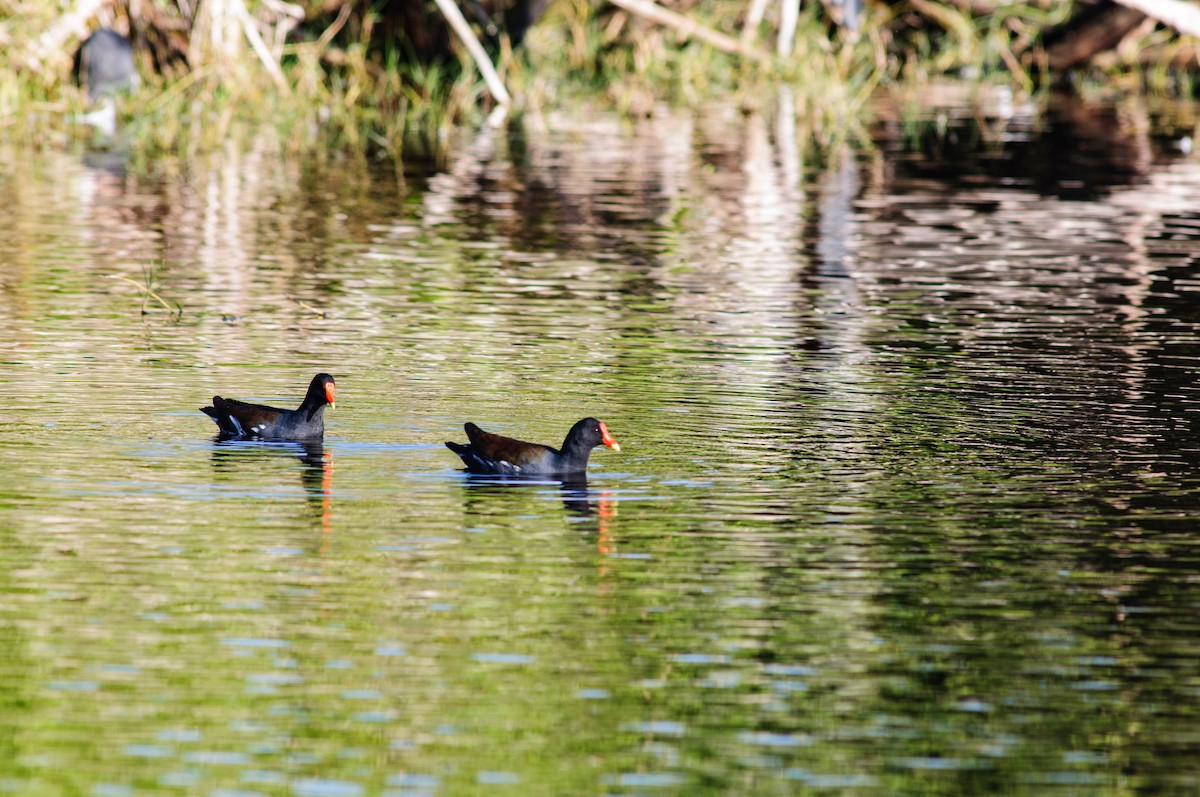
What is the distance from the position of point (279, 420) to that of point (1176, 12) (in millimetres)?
22347

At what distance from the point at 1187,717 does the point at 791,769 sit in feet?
5.92

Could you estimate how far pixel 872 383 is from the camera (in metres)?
16.2

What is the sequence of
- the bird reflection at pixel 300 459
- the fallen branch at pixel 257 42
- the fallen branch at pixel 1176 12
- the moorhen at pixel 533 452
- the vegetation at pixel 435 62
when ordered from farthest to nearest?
the vegetation at pixel 435 62, the fallen branch at pixel 1176 12, the fallen branch at pixel 257 42, the moorhen at pixel 533 452, the bird reflection at pixel 300 459

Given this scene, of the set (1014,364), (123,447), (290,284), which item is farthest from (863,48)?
(123,447)

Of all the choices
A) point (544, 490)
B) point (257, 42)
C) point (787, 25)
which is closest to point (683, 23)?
point (787, 25)

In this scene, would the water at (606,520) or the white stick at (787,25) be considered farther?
the white stick at (787,25)

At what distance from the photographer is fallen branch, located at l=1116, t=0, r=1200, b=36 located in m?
32.2

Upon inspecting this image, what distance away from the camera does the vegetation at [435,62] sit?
33000 millimetres

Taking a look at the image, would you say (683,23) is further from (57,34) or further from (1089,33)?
(57,34)

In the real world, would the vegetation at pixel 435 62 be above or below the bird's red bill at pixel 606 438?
above

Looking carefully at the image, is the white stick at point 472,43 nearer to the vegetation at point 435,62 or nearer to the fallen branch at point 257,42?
the vegetation at point 435,62

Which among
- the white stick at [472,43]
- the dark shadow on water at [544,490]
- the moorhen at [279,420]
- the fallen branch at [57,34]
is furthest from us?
the white stick at [472,43]

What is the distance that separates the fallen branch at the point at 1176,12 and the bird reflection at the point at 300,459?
21.9 meters

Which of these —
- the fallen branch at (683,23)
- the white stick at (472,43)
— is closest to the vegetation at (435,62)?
the fallen branch at (683,23)
